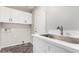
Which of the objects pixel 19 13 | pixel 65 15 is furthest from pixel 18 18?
pixel 65 15

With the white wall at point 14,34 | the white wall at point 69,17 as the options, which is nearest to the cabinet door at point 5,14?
the white wall at point 14,34

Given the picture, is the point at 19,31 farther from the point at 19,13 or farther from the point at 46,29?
the point at 46,29

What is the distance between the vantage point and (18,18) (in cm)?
449

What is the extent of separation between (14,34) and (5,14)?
3.13 feet

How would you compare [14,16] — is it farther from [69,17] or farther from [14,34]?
[69,17]

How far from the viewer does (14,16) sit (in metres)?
4.29

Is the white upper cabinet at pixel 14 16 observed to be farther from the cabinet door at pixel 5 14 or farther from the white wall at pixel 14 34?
Result: the white wall at pixel 14 34

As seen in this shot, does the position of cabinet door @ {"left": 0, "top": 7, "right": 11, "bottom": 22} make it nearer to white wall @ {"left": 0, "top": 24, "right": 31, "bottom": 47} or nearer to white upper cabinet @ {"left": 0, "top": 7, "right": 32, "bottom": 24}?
white upper cabinet @ {"left": 0, "top": 7, "right": 32, "bottom": 24}

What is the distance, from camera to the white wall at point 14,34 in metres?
3.98

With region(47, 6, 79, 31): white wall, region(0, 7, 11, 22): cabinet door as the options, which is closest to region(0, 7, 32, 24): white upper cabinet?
region(0, 7, 11, 22): cabinet door

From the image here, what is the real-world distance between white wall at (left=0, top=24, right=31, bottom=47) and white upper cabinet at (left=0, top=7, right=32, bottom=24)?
0.81ft

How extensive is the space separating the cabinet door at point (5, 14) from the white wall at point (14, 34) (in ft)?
0.92

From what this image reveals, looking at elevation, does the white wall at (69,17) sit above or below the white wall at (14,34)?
above

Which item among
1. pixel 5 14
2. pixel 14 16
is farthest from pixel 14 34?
pixel 5 14
